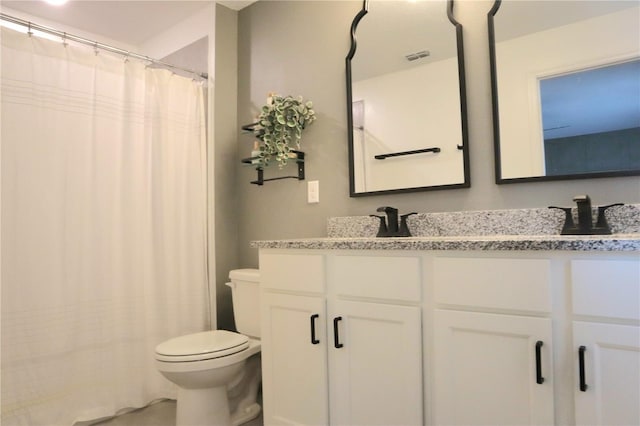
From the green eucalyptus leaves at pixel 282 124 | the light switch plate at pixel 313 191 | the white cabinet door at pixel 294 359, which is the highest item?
the green eucalyptus leaves at pixel 282 124

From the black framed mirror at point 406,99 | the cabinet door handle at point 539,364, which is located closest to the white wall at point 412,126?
the black framed mirror at point 406,99

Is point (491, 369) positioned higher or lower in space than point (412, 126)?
lower

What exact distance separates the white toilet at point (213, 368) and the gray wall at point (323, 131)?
0.45 metres

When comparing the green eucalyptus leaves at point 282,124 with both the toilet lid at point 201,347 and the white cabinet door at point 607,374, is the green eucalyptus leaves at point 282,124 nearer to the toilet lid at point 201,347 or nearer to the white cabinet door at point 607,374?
the toilet lid at point 201,347

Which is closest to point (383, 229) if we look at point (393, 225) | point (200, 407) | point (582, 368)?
point (393, 225)

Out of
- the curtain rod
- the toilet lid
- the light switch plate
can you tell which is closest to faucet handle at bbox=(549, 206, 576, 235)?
the light switch plate

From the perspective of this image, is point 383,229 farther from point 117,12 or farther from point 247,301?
point 117,12

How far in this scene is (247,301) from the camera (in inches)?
86.8

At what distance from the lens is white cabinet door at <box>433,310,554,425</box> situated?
1181 mm

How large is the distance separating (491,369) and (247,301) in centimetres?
131

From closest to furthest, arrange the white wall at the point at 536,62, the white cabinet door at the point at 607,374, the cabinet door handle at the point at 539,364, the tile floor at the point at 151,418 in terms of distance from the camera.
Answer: the white cabinet door at the point at 607,374 → the cabinet door handle at the point at 539,364 → the white wall at the point at 536,62 → the tile floor at the point at 151,418

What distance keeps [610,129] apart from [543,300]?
758 mm

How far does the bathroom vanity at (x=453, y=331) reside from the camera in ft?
3.63

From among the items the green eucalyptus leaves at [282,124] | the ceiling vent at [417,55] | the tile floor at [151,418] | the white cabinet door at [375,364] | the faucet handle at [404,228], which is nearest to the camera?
the white cabinet door at [375,364]
